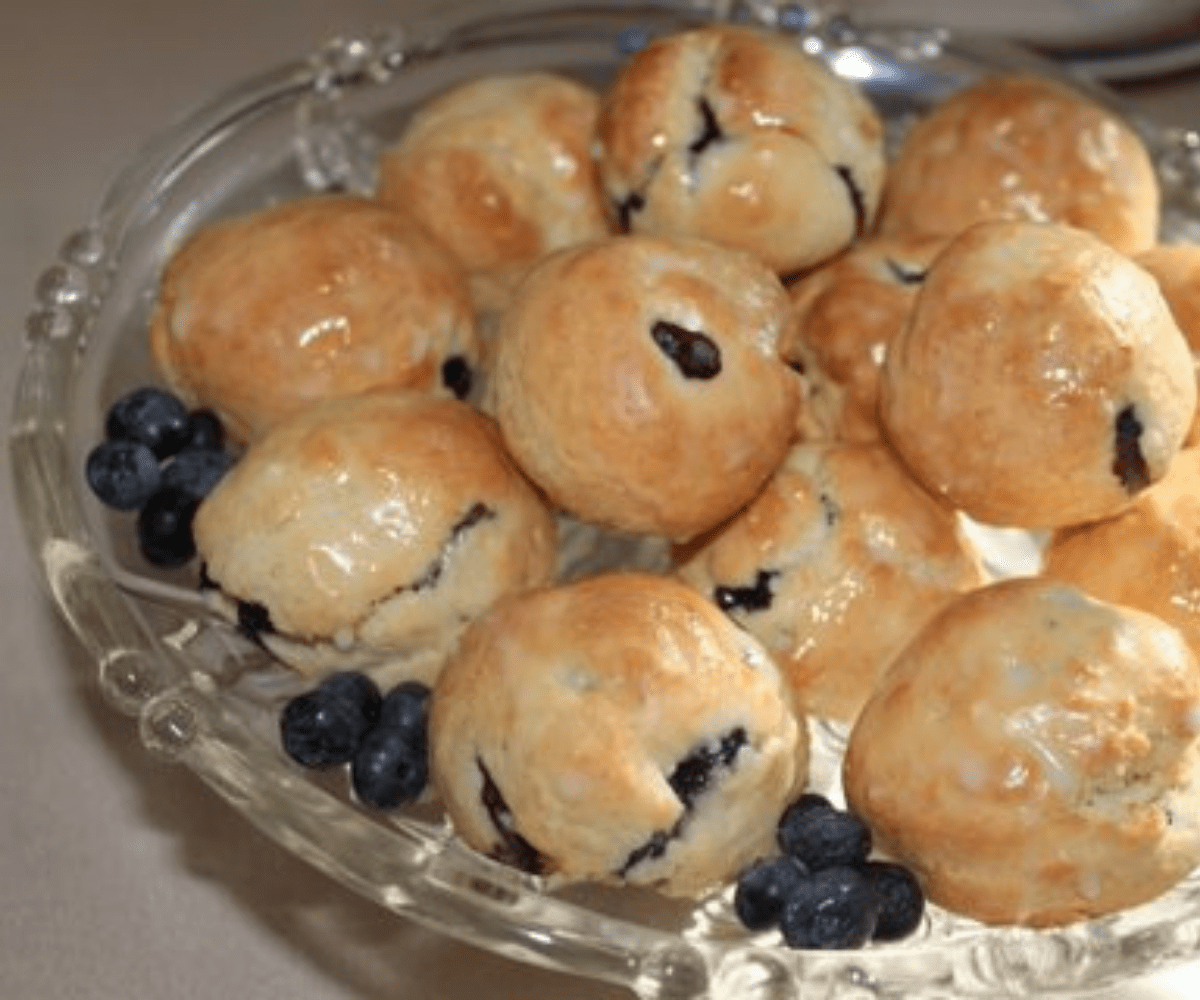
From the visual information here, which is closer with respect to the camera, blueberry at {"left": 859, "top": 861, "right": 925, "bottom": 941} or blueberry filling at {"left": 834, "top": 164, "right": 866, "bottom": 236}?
blueberry at {"left": 859, "top": 861, "right": 925, "bottom": 941}

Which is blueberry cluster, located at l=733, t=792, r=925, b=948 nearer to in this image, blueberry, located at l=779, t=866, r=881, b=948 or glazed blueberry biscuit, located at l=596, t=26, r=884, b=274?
blueberry, located at l=779, t=866, r=881, b=948

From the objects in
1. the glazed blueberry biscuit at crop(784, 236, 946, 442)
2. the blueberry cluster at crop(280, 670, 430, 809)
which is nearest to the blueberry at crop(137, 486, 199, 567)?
the blueberry cluster at crop(280, 670, 430, 809)

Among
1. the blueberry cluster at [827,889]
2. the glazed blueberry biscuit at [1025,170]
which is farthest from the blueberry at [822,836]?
the glazed blueberry biscuit at [1025,170]

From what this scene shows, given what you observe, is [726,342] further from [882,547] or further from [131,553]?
[131,553]

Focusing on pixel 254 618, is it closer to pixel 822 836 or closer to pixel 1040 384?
pixel 822 836

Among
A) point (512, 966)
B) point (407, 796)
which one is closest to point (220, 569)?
point (407, 796)

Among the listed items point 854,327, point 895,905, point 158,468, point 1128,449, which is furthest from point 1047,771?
point 158,468
